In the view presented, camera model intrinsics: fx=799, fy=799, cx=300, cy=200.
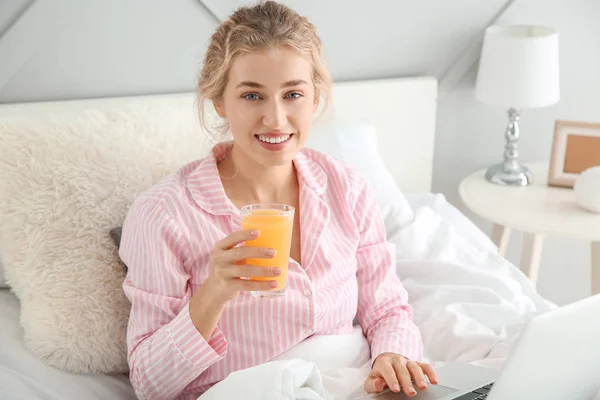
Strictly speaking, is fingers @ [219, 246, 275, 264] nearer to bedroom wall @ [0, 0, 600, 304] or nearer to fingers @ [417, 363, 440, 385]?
fingers @ [417, 363, 440, 385]

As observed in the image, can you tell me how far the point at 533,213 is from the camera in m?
2.38

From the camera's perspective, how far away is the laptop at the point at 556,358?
1.03 metres

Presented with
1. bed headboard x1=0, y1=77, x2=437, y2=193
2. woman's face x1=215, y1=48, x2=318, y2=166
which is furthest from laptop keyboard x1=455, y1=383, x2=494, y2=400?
bed headboard x1=0, y1=77, x2=437, y2=193

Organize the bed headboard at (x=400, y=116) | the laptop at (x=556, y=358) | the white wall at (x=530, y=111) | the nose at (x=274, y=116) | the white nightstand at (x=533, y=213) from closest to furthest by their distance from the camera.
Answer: the laptop at (x=556, y=358) → the nose at (x=274, y=116) → the white nightstand at (x=533, y=213) → the bed headboard at (x=400, y=116) → the white wall at (x=530, y=111)

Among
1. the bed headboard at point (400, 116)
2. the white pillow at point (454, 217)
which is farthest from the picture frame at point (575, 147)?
the white pillow at point (454, 217)

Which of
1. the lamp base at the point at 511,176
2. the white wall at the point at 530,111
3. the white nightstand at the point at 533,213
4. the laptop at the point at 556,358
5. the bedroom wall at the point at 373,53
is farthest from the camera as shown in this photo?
the white wall at the point at 530,111

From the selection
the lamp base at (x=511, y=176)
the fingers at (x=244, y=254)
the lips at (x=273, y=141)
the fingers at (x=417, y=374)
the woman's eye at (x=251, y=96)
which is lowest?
the lamp base at (x=511, y=176)

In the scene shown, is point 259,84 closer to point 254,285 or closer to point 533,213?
point 254,285

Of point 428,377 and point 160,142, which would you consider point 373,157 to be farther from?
point 428,377

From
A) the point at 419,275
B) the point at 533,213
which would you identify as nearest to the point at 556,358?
the point at 419,275

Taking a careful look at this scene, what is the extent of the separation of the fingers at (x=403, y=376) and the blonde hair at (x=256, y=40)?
54cm

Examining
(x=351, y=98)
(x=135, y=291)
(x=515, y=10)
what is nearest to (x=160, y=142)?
(x=135, y=291)

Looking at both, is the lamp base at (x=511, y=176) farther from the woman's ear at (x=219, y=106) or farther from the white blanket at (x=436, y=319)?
the woman's ear at (x=219, y=106)

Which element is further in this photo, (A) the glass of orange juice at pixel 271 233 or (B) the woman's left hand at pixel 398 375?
(B) the woman's left hand at pixel 398 375
